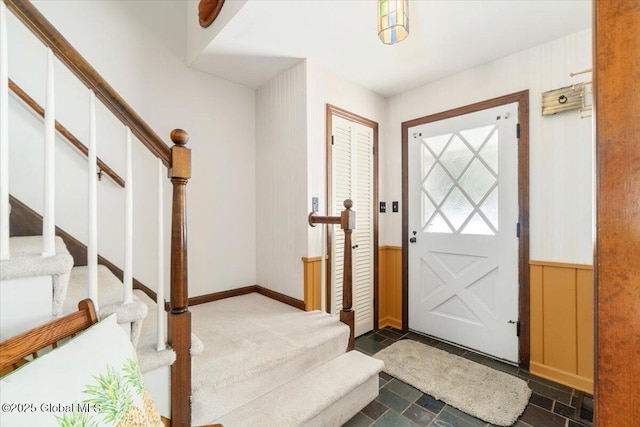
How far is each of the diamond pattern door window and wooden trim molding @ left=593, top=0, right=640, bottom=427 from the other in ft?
7.36

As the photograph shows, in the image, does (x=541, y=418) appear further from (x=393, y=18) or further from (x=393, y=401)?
(x=393, y=18)

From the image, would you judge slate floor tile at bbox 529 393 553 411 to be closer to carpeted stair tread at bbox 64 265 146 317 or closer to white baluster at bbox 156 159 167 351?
white baluster at bbox 156 159 167 351

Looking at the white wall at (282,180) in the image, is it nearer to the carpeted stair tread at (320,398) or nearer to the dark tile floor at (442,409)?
the carpeted stair tread at (320,398)

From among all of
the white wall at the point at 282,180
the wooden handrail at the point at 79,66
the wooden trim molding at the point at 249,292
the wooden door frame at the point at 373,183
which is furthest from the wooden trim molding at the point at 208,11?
the wooden trim molding at the point at 249,292

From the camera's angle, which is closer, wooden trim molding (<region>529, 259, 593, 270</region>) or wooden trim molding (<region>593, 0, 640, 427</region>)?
wooden trim molding (<region>593, 0, 640, 427</region>)

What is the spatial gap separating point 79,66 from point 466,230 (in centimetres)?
282

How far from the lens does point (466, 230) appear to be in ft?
8.44

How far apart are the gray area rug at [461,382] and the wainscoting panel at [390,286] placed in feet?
1.65

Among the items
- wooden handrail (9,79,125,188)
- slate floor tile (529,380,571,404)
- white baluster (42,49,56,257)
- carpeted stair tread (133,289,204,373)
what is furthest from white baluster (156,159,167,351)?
slate floor tile (529,380,571,404)

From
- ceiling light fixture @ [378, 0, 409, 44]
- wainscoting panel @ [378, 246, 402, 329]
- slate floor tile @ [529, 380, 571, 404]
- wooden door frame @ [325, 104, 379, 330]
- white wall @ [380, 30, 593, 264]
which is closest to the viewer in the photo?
ceiling light fixture @ [378, 0, 409, 44]

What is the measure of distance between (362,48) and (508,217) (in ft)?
6.06

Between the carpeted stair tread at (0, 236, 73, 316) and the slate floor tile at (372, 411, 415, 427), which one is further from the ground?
the carpeted stair tread at (0, 236, 73, 316)

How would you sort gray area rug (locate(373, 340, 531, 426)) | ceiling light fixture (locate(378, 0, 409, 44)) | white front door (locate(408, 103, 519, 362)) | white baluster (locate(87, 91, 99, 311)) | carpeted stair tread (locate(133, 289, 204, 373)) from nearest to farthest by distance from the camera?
white baluster (locate(87, 91, 99, 311)) → carpeted stair tread (locate(133, 289, 204, 373)) → ceiling light fixture (locate(378, 0, 409, 44)) → gray area rug (locate(373, 340, 531, 426)) → white front door (locate(408, 103, 519, 362))

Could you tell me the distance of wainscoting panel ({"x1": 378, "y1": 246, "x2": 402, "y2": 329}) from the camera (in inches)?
120
